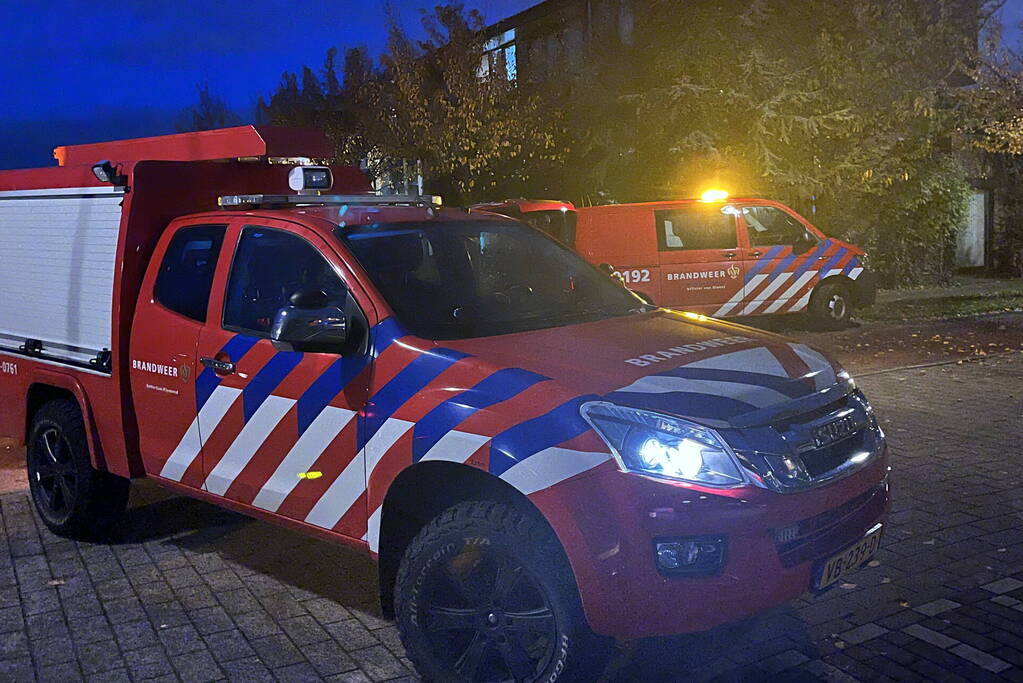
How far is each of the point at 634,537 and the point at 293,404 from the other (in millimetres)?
1680

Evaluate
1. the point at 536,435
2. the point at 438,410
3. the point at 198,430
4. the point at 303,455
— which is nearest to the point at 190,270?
the point at 198,430

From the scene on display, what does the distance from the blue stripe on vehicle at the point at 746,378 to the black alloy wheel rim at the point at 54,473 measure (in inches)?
140

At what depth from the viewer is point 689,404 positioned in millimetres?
3465

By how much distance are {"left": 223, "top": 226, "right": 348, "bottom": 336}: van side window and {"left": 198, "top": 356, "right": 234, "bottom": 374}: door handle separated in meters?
0.17

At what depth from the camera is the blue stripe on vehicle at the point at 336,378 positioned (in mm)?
3994

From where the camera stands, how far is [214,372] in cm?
465

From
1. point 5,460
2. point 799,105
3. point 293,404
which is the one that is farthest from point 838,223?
point 293,404

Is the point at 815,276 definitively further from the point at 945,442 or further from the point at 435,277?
the point at 435,277

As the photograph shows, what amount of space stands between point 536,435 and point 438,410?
43cm

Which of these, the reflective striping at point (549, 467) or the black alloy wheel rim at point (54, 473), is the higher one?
the reflective striping at point (549, 467)

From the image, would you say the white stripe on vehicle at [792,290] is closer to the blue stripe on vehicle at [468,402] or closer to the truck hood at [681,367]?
the truck hood at [681,367]

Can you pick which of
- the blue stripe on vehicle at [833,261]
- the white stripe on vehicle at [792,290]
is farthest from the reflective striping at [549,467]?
the blue stripe on vehicle at [833,261]

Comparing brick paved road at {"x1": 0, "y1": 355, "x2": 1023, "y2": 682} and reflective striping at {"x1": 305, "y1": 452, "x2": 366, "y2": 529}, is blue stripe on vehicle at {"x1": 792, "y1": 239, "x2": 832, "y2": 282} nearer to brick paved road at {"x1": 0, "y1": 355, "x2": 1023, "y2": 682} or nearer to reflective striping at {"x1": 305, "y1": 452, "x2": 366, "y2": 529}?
brick paved road at {"x1": 0, "y1": 355, "x2": 1023, "y2": 682}

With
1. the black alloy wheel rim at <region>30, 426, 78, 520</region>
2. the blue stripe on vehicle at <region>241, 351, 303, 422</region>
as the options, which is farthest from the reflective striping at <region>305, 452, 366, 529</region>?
the black alloy wheel rim at <region>30, 426, 78, 520</region>
